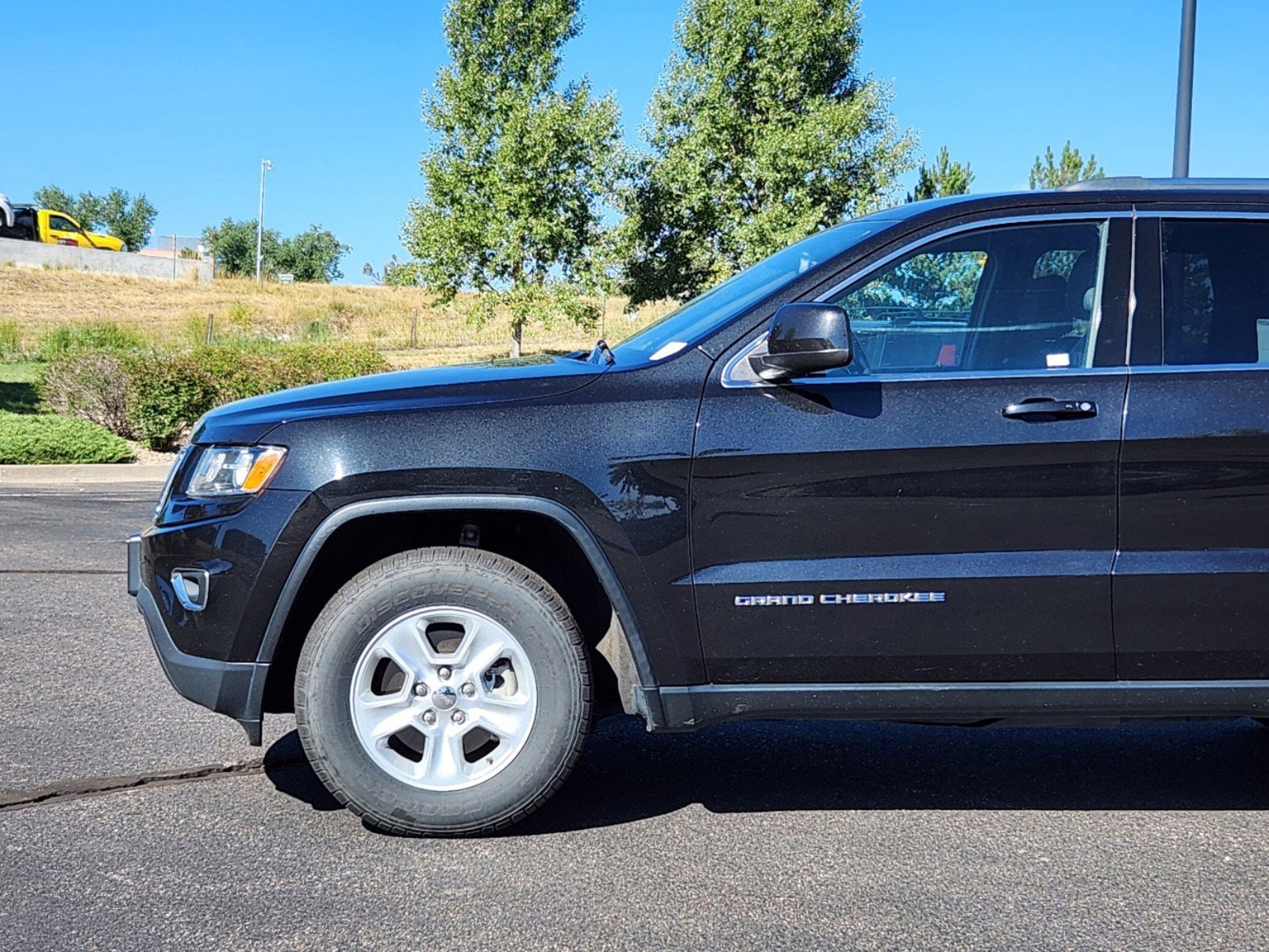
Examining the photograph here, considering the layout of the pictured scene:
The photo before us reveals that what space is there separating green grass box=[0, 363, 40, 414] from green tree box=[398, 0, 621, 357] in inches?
320

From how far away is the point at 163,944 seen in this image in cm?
304

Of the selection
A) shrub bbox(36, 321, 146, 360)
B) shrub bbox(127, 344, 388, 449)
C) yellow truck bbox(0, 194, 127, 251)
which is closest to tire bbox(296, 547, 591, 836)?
shrub bbox(127, 344, 388, 449)

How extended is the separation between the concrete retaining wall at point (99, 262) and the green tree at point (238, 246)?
1951 centimetres

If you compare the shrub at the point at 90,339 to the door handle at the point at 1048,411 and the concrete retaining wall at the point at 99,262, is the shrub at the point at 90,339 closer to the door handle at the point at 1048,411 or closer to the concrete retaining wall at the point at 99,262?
the door handle at the point at 1048,411

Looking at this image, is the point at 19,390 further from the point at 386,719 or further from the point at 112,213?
the point at 112,213

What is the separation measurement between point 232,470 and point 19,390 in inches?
789

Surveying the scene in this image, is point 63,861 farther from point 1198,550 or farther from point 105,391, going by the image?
point 105,391

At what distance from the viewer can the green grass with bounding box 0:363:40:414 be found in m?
19.1

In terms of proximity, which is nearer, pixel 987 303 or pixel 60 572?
pixel 987 303

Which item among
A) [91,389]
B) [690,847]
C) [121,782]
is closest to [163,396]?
[91,389]

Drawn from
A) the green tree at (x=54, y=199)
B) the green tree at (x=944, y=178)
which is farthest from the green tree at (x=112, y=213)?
the green tree at (x=944, y=178)

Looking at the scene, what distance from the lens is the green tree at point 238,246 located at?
81.4m

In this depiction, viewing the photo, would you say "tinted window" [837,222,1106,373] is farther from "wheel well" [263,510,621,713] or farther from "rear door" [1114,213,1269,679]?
"wheel well" [263,510,621,713]

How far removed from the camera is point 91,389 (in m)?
16.0
